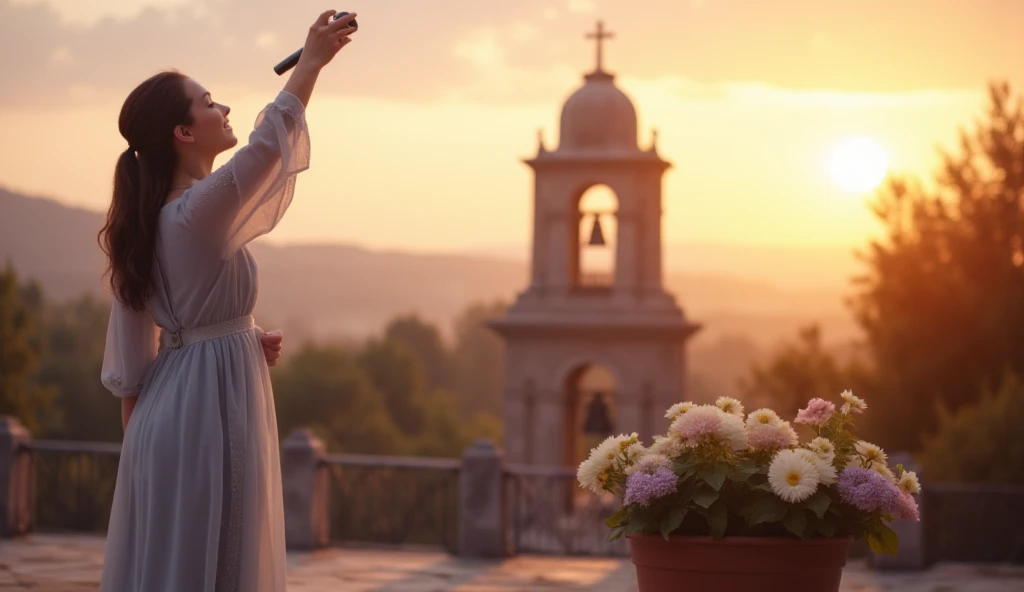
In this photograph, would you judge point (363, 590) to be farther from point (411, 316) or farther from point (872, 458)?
point (411, 316)

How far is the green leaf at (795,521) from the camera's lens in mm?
4742

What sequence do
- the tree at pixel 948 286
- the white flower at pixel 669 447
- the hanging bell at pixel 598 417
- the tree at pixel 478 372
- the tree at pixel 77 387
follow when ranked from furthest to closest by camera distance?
the tree at pixel 478 372 < the tree at pixel 77 387 < the tree at pixel 948 286 < the hanging bell at pixel 598 417 < the white flower at pixel 669 447

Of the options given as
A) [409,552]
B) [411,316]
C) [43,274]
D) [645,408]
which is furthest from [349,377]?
[409,552]

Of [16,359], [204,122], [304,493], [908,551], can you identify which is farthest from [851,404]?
[16,359]

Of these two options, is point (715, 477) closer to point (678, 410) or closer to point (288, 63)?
point (678, 410)

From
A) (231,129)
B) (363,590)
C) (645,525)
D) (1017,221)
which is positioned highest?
(1017,221)

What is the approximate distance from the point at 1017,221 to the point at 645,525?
36.4 m

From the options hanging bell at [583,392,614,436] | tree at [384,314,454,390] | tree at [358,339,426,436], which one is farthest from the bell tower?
tree at [384,314,454,390]

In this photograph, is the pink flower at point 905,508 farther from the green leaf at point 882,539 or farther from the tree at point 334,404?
the tree at point 334,404

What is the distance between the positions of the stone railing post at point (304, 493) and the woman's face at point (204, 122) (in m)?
9.06

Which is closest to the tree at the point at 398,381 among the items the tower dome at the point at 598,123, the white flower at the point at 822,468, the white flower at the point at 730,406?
the tower dome at the point at 598,123

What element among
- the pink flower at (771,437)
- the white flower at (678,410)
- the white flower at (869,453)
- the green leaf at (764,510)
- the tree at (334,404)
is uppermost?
the tree at (334,404)

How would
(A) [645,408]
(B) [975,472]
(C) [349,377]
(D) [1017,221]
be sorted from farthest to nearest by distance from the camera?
(C) [349,377] < (D) [1017,221] < (A) [645,408] < (B) [975,472]

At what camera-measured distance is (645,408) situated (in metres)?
26.3
